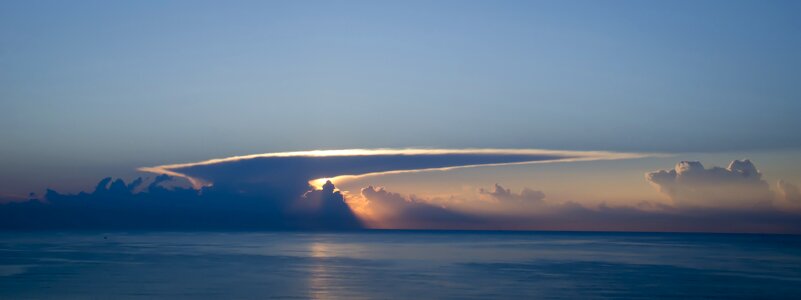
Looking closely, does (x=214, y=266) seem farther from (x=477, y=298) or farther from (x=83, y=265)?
(x=477, y=298)

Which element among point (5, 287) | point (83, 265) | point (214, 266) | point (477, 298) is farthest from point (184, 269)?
point (477, 298)

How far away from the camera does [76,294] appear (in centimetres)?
5231

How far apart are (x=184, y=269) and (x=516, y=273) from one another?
3218cm

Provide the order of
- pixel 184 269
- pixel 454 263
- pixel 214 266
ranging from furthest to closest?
pixel 454 263 < pixel 214 266 < pixel 184 269

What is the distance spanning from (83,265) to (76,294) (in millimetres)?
→ 30466

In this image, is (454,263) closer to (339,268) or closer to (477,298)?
(339,268)

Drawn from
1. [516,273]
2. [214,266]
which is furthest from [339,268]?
[516,273]

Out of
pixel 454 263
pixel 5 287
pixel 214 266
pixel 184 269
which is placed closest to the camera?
pixel 5 287

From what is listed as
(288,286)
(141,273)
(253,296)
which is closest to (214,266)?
(141,273)

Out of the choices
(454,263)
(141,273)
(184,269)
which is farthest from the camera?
(454,263)

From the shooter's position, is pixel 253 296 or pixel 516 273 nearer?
pixel 253 296

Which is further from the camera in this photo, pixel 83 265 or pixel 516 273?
pixel 83 265

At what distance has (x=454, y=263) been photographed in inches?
3376

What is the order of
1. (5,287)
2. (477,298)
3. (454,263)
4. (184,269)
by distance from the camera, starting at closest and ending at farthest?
(477,298), (5,287), (184,269), (454,263)
